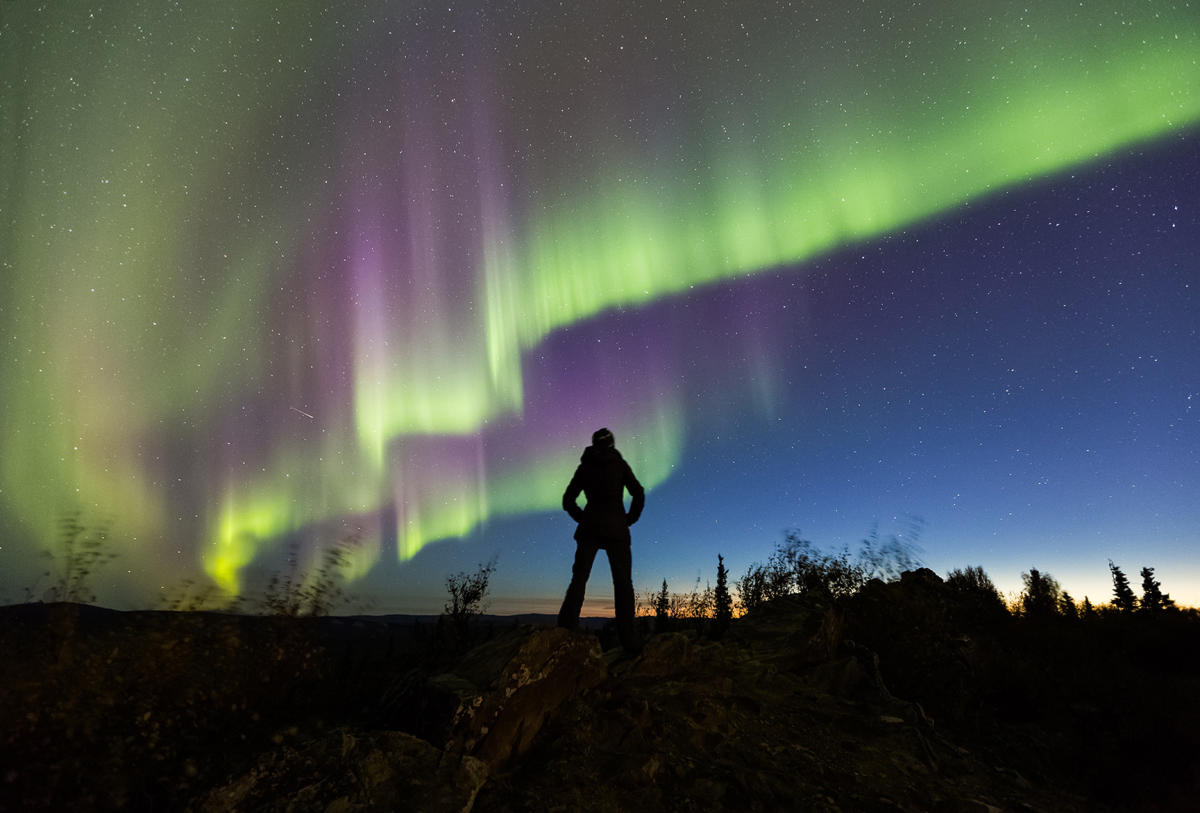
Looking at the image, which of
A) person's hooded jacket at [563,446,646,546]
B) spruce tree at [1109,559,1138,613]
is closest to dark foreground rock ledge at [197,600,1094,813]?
person's hooded jacket at [563,446,646,546]

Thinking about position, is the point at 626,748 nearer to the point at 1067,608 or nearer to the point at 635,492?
the point at 635,492

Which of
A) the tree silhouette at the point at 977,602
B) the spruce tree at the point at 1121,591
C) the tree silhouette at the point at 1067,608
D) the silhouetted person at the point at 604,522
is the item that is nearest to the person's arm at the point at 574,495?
the silhouetted person at the point at 604,522

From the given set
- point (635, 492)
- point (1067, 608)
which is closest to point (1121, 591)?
point (1067, 608)

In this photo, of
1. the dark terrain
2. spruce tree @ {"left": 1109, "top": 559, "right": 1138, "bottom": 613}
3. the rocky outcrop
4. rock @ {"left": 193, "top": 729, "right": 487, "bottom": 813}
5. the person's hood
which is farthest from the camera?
spruce tree @ {"left": 1109, "top": 559, "right": 1138, "bottom": 613}

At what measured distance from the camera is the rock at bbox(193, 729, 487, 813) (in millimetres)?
3941

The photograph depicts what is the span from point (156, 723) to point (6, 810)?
866mm

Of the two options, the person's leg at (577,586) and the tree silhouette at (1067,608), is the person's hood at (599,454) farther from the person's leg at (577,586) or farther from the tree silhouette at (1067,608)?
the tree silhouette at (1067,608)

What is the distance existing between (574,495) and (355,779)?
12.8 ft

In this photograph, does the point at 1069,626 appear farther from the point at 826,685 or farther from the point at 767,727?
the point at 767,727

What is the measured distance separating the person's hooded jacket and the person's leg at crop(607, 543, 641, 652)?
17 cm

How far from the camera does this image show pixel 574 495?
7.34 metres

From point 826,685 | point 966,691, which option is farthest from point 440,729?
point 966,691

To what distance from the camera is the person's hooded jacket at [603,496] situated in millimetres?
7027

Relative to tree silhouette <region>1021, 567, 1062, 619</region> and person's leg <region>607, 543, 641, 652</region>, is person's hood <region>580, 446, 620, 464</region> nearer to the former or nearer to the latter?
person's leg <region>607, 543, 641, 652</region>
